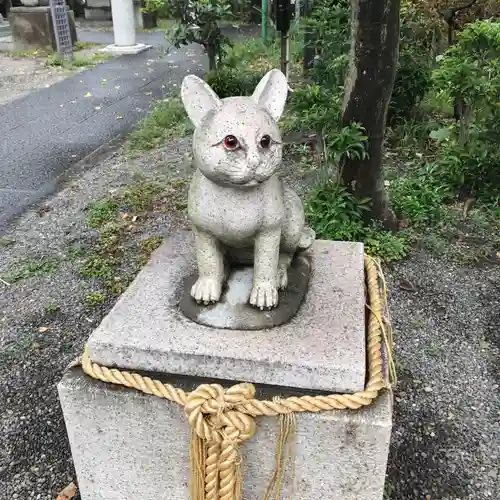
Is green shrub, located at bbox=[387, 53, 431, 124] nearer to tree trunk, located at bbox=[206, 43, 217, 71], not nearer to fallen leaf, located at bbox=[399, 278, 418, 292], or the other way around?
tree trunk, located at bbox=[206, 43, 217, 71]

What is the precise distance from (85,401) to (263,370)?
546mm

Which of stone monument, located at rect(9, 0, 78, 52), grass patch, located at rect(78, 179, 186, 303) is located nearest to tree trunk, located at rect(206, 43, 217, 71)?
grass patch, located at rect(78, 179, 186, 303)

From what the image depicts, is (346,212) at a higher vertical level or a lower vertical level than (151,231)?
higher

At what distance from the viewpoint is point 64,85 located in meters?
8.71

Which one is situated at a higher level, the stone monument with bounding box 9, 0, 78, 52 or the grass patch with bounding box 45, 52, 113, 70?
the stone monument with bounding box 9, 0, 78, 52

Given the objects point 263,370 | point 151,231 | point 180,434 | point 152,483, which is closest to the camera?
point 263,370

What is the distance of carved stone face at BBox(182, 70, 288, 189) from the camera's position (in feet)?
4.80

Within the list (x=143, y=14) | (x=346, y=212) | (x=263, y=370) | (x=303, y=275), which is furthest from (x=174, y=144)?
(x=143, y=14)

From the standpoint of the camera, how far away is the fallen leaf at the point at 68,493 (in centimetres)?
213

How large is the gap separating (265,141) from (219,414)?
0.72 m

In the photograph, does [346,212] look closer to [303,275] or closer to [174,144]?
[303,275]

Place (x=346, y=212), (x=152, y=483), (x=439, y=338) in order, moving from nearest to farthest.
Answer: (x=152, y=483) < (x=439, y=338) < (x=346, y=212)

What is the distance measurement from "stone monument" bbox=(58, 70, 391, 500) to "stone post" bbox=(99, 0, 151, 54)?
10316 mm

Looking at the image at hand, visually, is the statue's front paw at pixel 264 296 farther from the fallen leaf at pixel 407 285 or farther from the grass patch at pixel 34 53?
the grass patch at pixel 34 53
